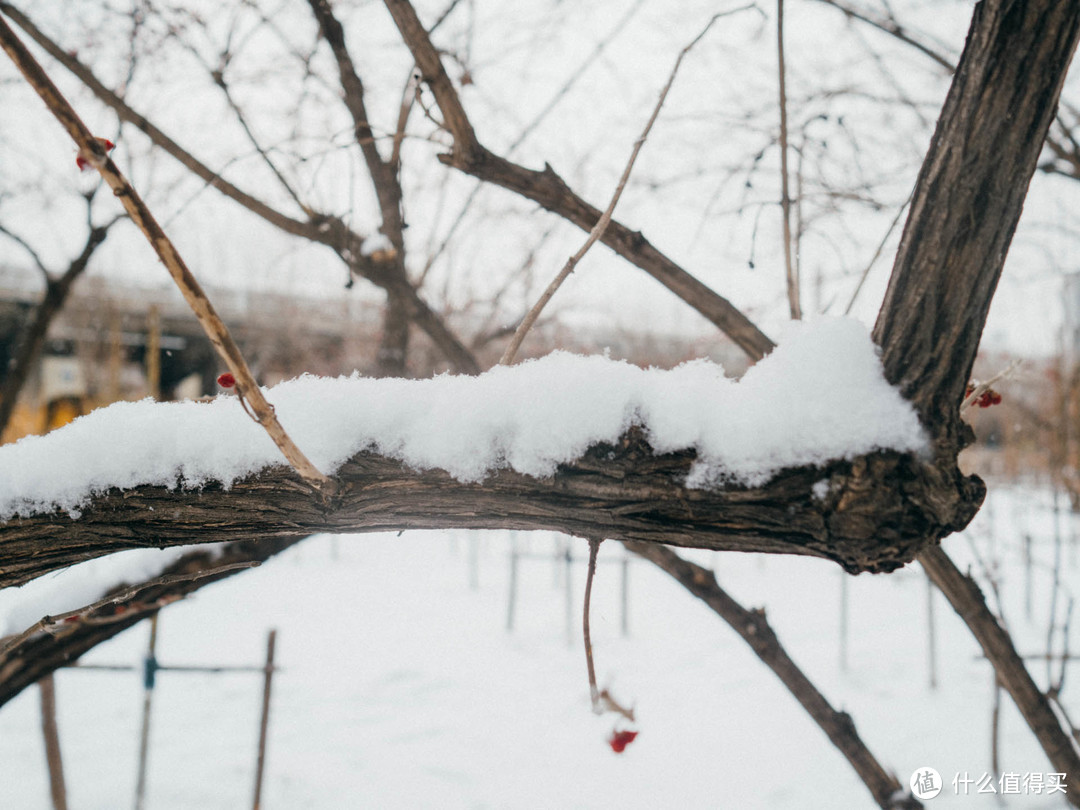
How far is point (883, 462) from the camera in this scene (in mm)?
716

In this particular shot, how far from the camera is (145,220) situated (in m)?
0.56

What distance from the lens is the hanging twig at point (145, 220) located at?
512 mm

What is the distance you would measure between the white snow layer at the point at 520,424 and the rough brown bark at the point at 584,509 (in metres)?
0.02

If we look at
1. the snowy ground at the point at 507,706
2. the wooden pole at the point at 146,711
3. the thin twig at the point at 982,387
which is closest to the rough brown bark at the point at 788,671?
the thin twig at the point at 982,387

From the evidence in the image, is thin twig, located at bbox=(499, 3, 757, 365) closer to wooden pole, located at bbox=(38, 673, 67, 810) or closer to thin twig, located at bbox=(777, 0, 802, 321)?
thin twig, located at bbox=(777, 0, 802, 321)

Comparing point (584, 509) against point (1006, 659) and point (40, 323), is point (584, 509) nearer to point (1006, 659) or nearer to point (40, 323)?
point (1006, 659)

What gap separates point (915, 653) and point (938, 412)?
5.96 metres

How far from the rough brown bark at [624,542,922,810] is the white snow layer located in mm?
551

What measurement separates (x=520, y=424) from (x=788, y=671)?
996 millimetres

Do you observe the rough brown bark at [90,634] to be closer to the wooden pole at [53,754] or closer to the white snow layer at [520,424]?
the white snow layer at [520,424]

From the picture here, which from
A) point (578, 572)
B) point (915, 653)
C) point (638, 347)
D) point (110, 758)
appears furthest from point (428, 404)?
point (578, 572)

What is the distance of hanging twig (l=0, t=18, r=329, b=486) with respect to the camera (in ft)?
1.68

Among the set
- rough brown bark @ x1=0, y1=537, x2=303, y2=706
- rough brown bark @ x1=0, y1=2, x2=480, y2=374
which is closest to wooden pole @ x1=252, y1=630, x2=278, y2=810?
rough brown bark @ x1=0, y1=537, x2=303, y2=706

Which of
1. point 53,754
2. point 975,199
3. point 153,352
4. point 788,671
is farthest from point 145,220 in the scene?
point 153,352
